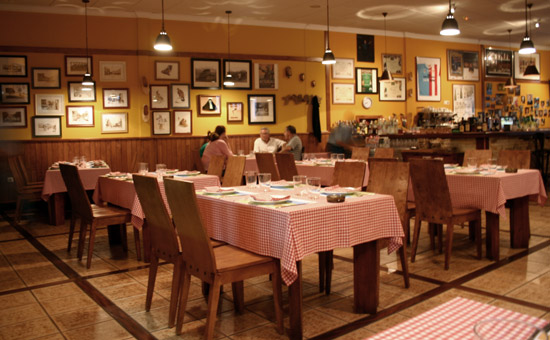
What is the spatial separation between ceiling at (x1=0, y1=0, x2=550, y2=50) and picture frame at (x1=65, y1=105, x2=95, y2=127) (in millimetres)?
1758

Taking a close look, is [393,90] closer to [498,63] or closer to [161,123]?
[498,63]

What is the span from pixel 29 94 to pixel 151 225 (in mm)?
6861

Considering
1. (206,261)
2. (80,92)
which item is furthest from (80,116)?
(206,261)

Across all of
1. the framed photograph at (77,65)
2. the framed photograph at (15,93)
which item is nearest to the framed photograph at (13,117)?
the framed photograph at (15,93)

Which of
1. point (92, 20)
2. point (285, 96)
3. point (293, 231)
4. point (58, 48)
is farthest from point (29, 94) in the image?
point (293, 231)

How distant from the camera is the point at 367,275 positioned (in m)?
3.63

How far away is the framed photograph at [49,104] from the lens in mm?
9312

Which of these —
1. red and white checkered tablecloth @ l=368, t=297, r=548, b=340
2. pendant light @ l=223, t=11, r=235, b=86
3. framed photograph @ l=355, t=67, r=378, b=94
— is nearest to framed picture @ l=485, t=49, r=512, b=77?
framed photograph @ l=355, t=67, r=378, b=94

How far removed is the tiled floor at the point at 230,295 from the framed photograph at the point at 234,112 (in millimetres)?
5614

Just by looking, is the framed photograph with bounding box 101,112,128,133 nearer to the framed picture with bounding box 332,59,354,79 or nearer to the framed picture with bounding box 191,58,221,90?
the framed picture with bounding box 191,58,221,90

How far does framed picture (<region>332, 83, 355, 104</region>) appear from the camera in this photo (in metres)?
12.2

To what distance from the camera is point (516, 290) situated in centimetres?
403

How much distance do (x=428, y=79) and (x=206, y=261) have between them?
38.8ft

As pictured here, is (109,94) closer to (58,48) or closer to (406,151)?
(58,48)
